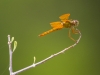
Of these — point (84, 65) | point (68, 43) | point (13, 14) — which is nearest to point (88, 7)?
point (68, 43)

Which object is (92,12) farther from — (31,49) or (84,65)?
(31,49)

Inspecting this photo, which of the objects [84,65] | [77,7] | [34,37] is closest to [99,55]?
[84,65]

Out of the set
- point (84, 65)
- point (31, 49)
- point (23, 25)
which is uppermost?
point (23, 25)

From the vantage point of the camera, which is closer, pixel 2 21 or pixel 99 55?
pixel 2 21

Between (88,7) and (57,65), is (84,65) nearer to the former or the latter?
(57,65)

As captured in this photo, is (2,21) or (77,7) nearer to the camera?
(2,21)

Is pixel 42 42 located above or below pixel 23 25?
below
